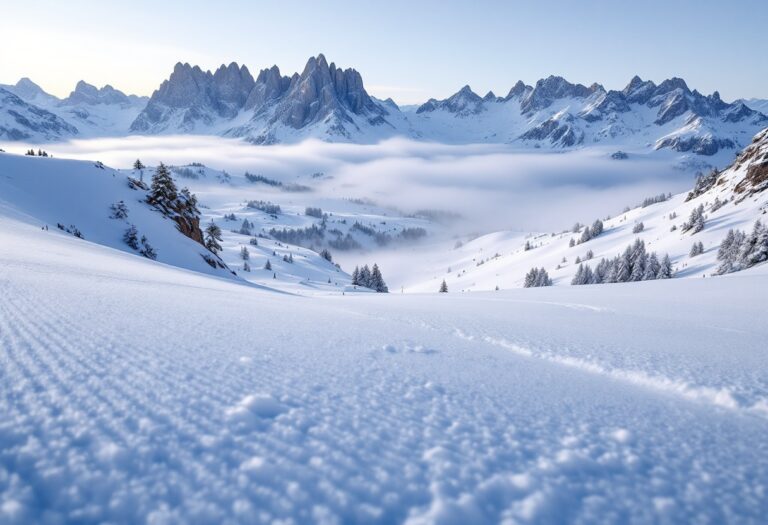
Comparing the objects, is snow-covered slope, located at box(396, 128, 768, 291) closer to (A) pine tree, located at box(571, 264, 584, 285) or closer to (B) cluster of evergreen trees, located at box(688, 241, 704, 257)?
(B) cluster of evergreen trees, located at box(688, 241, 704, 257)

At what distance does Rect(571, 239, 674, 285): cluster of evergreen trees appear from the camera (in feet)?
232

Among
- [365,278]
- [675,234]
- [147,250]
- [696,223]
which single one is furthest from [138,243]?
[675,234]

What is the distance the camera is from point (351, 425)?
10.7 ft

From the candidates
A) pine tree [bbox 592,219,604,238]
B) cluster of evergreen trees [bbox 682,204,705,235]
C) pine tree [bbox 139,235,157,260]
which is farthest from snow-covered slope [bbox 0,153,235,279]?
pine tree [bbox 592,219,604,238]

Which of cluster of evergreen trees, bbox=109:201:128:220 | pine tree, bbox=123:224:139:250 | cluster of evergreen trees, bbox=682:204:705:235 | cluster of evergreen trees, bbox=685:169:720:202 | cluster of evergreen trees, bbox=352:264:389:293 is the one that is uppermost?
cluster of evergreen trees, bbox=685:169:720:202

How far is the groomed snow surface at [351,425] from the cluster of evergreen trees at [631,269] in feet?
255

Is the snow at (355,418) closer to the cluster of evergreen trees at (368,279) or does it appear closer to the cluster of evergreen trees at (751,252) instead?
the cluster of evergreen trees at (751,252)

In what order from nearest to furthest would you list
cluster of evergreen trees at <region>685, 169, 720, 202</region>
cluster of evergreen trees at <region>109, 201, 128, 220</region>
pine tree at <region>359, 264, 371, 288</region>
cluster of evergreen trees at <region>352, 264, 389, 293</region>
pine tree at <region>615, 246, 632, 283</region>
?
1. cluster of evergreen trees at <region>109, 201, 128, 220</region>
2. pine tree at <region>615, 246, 632, 283</region>
3. cluster of evergreen trees at <region>352, 264, 389, 293</region>
4. pine tree at <region>359, 264, 371, 288</region>
5. cluster of evergreen trees at <region>685, 169, 720, 202</region>

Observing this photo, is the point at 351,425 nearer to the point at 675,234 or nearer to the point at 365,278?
the point at 365,278

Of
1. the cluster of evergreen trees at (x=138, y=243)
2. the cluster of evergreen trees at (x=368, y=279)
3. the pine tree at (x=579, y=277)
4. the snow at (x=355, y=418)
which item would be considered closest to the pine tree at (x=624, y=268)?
the pine tree at (x=579, y=277)

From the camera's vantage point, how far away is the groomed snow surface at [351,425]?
2.35 metres

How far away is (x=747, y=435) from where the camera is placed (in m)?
3.63

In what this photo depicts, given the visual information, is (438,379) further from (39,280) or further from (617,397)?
(39,280)

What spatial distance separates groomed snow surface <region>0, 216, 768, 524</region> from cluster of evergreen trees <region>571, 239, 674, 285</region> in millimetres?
77782
